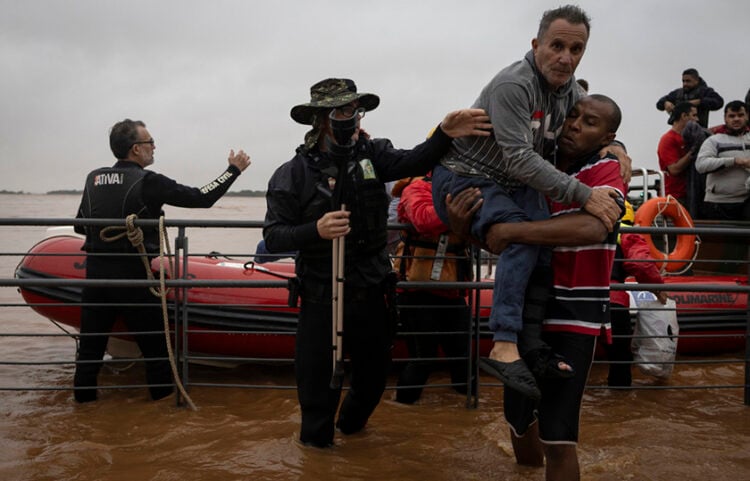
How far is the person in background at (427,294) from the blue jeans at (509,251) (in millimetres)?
1380

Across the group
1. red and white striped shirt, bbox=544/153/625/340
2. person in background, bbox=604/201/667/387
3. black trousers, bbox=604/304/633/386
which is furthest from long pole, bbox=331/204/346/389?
black trousers, bbox=604/304/633/386

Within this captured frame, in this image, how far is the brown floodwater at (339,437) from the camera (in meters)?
3.33

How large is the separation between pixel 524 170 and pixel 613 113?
44 cm

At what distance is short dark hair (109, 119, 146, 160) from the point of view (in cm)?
461

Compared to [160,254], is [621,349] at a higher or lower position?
lower

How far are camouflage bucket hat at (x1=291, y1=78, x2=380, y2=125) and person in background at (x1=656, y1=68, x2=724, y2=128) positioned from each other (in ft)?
19.9

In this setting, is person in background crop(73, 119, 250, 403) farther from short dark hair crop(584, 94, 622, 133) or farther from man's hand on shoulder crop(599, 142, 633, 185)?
short dark hair crop(584, 94, 622, 133)

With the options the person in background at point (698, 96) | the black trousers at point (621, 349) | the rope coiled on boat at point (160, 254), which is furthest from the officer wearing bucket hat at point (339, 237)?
the person in background at point (698, 96)

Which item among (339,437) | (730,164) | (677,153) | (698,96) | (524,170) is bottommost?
(339,437)

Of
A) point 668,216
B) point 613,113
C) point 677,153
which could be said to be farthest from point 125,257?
point 677,153

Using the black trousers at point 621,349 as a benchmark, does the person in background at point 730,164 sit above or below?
above

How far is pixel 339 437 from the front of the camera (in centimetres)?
367

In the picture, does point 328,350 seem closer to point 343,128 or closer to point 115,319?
point 343,128

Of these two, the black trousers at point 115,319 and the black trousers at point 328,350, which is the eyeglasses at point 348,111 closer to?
the black trousers at point 328,350
